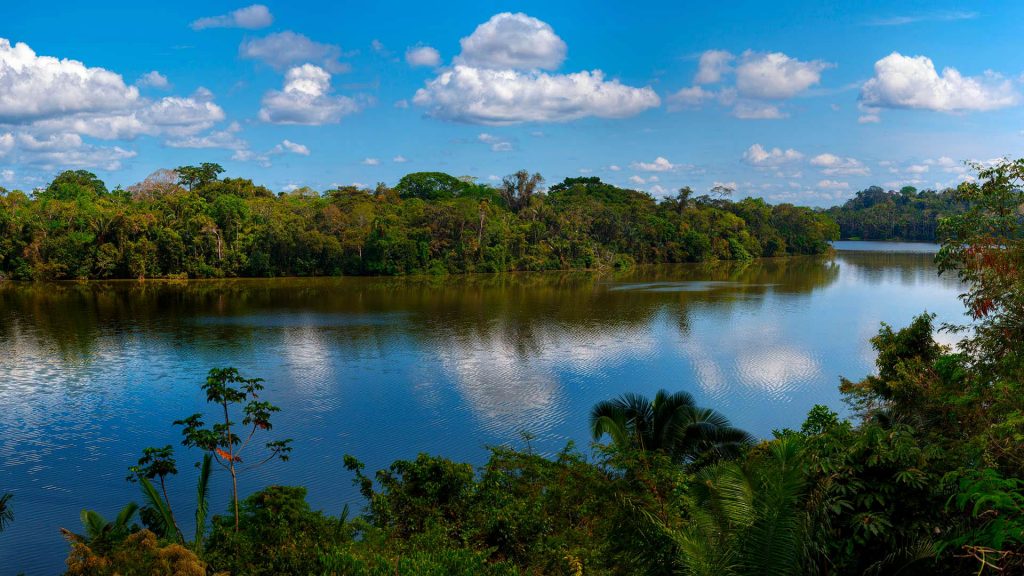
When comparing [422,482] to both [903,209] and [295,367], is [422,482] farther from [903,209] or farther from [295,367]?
[903,209]

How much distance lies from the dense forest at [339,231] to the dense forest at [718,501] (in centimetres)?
5210

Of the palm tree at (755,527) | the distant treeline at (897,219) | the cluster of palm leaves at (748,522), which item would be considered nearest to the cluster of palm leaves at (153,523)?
the cluster of palm leaves at (748,522)

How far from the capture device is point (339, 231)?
222ft

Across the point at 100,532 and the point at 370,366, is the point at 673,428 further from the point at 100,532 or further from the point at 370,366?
the point at 370,366

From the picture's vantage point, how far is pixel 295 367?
26.9m

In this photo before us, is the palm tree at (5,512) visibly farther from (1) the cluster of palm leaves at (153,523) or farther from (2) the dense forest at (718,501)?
(2) the dense forest at (718,501)

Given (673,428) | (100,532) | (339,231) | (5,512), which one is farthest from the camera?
(339,231)

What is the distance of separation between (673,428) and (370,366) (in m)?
15.5

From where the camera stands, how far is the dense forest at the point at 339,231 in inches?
2341

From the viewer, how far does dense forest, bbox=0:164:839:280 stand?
195 feet

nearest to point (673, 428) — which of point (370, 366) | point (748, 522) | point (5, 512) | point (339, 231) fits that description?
point (748, 522)

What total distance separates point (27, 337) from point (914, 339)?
3483 centimetres

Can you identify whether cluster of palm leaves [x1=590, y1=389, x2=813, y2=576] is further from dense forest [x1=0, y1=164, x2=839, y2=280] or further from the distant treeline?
the distant treeline

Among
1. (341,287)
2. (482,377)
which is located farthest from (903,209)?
(482,377)
